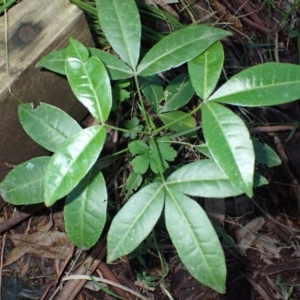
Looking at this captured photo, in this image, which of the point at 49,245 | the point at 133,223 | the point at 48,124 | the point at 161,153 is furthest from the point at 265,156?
the point at 49,245

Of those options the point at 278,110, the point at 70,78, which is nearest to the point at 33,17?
the point at 70,78

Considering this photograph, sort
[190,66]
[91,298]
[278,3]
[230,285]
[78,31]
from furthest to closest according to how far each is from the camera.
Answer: [278,3], [230,285], [91,298], [78,31], [190,66]

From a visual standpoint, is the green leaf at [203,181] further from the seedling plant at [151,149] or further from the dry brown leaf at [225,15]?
the dry brown leaf at [225,15]

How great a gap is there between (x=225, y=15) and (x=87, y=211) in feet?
3.43

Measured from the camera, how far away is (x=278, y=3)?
1.91 metres

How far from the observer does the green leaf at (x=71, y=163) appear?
830mm

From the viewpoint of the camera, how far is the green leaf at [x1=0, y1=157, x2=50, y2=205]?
101 cm

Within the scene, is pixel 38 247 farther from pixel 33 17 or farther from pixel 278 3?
pixel 278 3

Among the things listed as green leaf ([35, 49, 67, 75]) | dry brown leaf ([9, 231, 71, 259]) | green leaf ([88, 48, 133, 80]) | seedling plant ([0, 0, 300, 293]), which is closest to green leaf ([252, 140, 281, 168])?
seedling plant ([0, 0, 300, 293])

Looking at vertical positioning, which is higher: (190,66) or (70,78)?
(70,78)

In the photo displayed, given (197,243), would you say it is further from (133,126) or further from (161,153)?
(133,126)

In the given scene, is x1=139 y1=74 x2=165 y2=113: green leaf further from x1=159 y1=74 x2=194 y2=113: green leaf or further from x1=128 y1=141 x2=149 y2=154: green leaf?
x1=128 y1=141 x2=149 y2=154: green leaf

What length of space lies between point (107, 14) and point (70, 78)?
0.20 metres

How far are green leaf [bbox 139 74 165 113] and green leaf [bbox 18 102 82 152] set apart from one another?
0.26 meters
